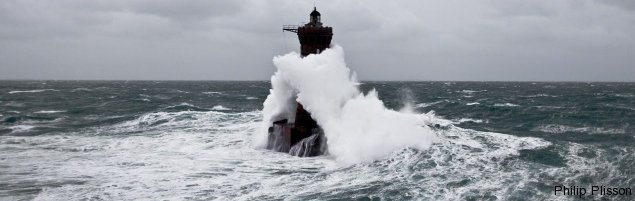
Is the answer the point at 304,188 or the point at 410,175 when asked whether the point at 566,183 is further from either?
the point at 304,188

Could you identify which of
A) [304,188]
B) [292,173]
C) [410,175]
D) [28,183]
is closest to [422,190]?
[410,175]

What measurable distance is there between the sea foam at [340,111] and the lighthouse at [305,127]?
1.61 ft

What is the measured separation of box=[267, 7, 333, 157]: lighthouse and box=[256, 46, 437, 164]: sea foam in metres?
0.49

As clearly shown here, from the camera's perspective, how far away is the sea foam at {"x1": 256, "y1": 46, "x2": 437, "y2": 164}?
2334cm

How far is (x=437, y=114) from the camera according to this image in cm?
4200

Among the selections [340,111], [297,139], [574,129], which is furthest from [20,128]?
[574,129]

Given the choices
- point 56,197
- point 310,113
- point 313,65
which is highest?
point 313,65

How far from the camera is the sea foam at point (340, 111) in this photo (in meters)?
23.3

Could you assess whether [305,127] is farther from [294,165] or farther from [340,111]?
[294,165]

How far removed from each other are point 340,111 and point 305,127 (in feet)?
6.86

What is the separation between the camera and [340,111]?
27.3 m

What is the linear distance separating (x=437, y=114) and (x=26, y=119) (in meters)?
31.9

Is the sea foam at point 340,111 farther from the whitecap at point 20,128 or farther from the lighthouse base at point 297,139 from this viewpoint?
the whitecap at point 20,128

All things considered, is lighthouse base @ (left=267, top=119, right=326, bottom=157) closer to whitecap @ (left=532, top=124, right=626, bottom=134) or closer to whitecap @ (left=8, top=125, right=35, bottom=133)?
whitecap @ (left=532, top=124, right=626, bottom=134)
